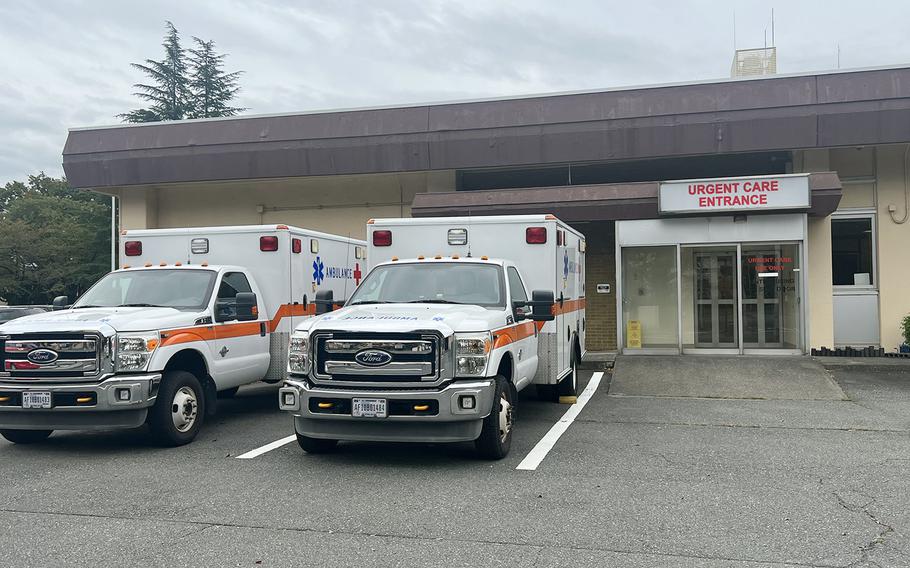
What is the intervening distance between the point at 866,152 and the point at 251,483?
49.7 feet

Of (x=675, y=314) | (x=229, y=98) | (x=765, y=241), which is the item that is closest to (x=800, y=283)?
(x=765, y=241)

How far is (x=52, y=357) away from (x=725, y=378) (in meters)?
10.2

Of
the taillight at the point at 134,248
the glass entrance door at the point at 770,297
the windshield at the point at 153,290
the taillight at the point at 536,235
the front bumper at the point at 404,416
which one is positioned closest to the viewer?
the front bumper at the point at 404,416

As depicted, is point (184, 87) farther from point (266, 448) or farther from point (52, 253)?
point (266, 448)

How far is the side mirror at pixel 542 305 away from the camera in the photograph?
8.31 meters

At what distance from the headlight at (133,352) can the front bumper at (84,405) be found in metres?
0.11

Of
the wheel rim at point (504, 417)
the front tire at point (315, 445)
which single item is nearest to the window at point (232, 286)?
the front tire at point (315, 445)

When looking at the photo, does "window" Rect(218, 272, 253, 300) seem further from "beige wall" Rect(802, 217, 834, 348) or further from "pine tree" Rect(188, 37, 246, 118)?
"pine tree" Rect(188, 37, 246, 118)

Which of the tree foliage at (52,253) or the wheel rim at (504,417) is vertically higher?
the tree foliage at (52,253)

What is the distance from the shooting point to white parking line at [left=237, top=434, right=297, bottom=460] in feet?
25.7

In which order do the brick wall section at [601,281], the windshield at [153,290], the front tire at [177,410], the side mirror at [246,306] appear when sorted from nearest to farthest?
the front tire at [177,410], the side mirror at [246,306], the windshield at [153,290], the brick wall section at [601,281]

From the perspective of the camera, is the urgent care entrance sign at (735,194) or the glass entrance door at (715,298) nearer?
the urgent care entrance sign at (735,194)

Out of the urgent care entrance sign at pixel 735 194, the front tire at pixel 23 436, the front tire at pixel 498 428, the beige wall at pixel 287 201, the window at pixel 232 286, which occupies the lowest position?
the front tire at pixel 23 436

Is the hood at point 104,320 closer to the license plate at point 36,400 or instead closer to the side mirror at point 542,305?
the license plate at point 36,400
